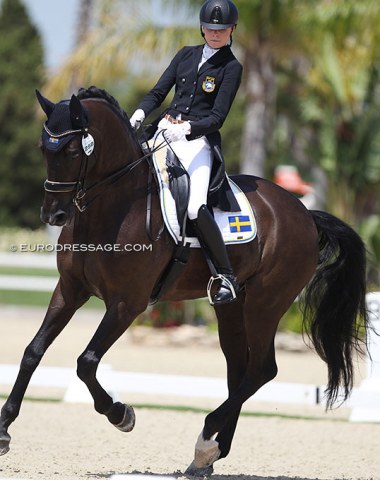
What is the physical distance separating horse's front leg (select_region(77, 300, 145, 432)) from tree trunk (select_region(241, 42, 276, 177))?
12064mm

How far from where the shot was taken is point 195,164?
18.7 ft

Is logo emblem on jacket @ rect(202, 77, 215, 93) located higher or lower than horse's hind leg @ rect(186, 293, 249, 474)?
higher

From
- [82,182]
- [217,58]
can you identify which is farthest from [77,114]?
[217,58]

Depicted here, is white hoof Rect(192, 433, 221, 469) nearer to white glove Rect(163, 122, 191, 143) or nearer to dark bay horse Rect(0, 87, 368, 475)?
dark bay horse Rect(0, 87, 368, 475)

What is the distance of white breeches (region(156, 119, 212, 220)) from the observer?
221 inches

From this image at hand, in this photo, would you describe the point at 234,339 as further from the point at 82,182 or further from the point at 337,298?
the point at 82,182

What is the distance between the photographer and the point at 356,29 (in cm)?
1725

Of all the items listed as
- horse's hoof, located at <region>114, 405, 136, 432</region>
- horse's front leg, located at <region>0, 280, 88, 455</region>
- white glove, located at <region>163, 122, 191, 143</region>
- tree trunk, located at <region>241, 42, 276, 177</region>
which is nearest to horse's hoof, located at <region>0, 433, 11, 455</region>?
horse's front leg, located at <region>0, 280, 88, 455</region>

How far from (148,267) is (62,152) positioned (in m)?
0.85

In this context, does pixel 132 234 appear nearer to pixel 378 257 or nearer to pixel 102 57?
pixel 378 257

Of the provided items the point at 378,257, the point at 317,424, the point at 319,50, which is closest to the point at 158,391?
the point at 317,424

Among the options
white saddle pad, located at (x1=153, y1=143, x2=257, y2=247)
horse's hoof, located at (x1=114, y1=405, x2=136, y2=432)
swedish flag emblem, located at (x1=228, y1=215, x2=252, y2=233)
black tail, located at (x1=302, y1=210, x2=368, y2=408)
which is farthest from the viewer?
black tail, located at (x1=302, y1=210, x2=368, y2=408)

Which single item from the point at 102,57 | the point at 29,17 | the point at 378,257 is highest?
the point at 102,57

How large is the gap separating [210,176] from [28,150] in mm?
32306
